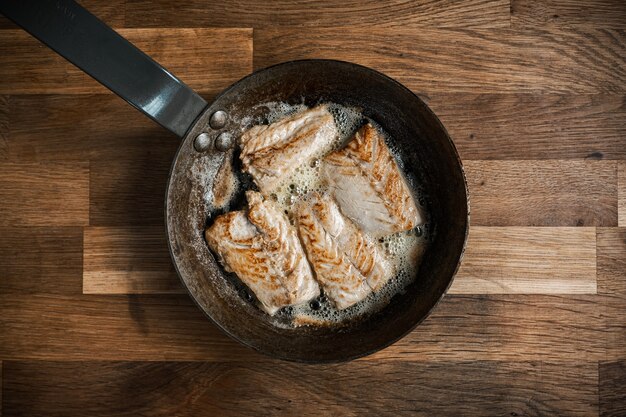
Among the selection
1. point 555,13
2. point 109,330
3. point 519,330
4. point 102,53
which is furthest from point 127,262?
point 555,13

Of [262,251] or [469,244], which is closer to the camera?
[262,251]

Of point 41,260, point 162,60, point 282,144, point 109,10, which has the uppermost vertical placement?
point 109,10

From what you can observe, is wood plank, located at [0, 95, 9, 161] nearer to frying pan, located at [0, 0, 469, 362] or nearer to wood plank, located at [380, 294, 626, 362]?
frying pan, located at [0, 0, 469, 362]

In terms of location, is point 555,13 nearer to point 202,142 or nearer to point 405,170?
point 405,170

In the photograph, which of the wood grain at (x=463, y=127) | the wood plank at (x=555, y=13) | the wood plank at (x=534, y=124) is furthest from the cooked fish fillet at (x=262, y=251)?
the wood plank at (x=555, y=13)

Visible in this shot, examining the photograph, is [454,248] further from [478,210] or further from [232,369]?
[232,369]

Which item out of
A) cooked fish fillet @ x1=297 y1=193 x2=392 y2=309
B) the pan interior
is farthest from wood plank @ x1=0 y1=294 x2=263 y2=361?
cooked fish fillet @ x1=297 y1=193 x2=392 y2=309
